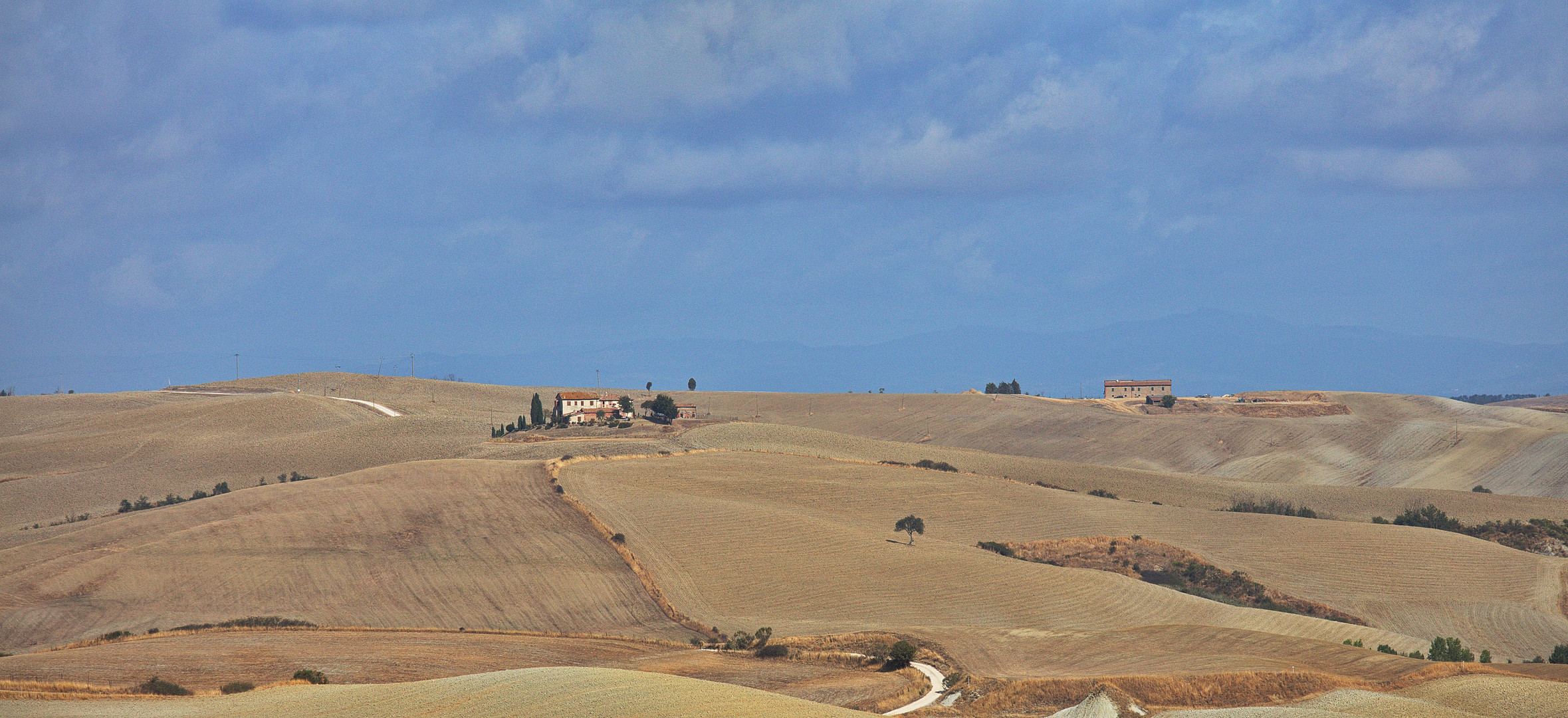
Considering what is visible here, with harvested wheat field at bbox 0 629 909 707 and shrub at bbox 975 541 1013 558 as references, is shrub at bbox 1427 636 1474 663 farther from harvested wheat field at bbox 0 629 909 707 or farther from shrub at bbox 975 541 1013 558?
shrub at bbox 975 541 1013 558

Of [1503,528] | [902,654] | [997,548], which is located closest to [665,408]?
[997,548]

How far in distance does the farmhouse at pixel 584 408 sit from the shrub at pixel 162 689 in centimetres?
8872

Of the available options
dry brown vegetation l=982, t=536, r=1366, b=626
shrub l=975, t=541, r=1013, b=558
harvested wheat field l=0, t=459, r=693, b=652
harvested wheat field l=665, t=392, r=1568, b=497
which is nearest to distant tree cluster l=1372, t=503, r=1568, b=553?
dry brown vegetation l=982, t=536, r=1366, b=626

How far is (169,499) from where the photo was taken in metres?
84.4

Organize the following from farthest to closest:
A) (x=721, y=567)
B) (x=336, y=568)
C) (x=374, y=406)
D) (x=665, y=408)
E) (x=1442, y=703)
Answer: (x=374, y=406)
(x=665, y=408)
(x=721, y=567)
(x=336, y=568)
(x=1442, y=703)

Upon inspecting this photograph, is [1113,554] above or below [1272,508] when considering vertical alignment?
below

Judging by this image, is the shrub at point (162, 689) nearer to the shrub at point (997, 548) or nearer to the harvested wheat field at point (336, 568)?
the harvested wheat field at point (336, 568)

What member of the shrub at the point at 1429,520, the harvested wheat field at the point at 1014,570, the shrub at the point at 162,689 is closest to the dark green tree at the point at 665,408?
the harvested wheat field at the point at 1014,570

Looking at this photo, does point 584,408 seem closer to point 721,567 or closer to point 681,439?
point 681,439

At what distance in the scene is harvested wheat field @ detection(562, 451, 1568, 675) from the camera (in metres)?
45.3

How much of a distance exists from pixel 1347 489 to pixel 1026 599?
59791mm

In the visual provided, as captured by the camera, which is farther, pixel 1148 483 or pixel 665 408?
pixel 665 408

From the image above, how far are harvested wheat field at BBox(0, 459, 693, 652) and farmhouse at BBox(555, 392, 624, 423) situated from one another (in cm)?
5105

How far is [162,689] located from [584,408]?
92.7m
